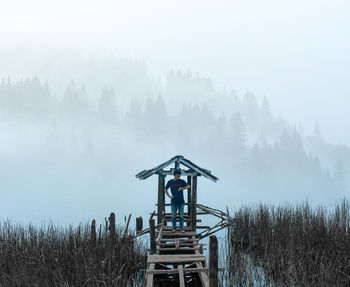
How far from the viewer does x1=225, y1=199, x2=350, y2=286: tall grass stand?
8164 millimetres

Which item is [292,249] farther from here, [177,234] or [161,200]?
[161,200]

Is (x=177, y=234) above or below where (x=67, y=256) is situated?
above

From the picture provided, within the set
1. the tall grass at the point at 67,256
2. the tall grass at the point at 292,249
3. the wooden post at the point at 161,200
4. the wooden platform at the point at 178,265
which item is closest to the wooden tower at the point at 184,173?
the wooden post at the point at 161,200

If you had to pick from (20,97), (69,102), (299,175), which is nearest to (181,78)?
(69,102)

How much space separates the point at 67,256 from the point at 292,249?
6532 mm

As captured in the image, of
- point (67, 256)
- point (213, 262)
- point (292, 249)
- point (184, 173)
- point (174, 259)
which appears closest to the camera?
point (213, 262)

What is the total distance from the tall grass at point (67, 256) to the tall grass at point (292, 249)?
301cm

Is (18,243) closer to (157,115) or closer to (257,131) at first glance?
(157,115)

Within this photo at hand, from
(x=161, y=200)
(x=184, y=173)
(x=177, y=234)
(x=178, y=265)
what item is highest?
(x=184, y=173)

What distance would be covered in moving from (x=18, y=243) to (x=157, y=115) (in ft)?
365

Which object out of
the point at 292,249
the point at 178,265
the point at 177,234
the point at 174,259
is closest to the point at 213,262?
the point at 178,265

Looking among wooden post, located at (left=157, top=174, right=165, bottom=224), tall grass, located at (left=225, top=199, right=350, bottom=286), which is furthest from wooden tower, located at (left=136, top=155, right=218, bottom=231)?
tall grass, located at (left=225, top=199, right=350, bottom=286)

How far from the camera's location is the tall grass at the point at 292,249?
8164mm

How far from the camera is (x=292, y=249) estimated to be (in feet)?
31.0
